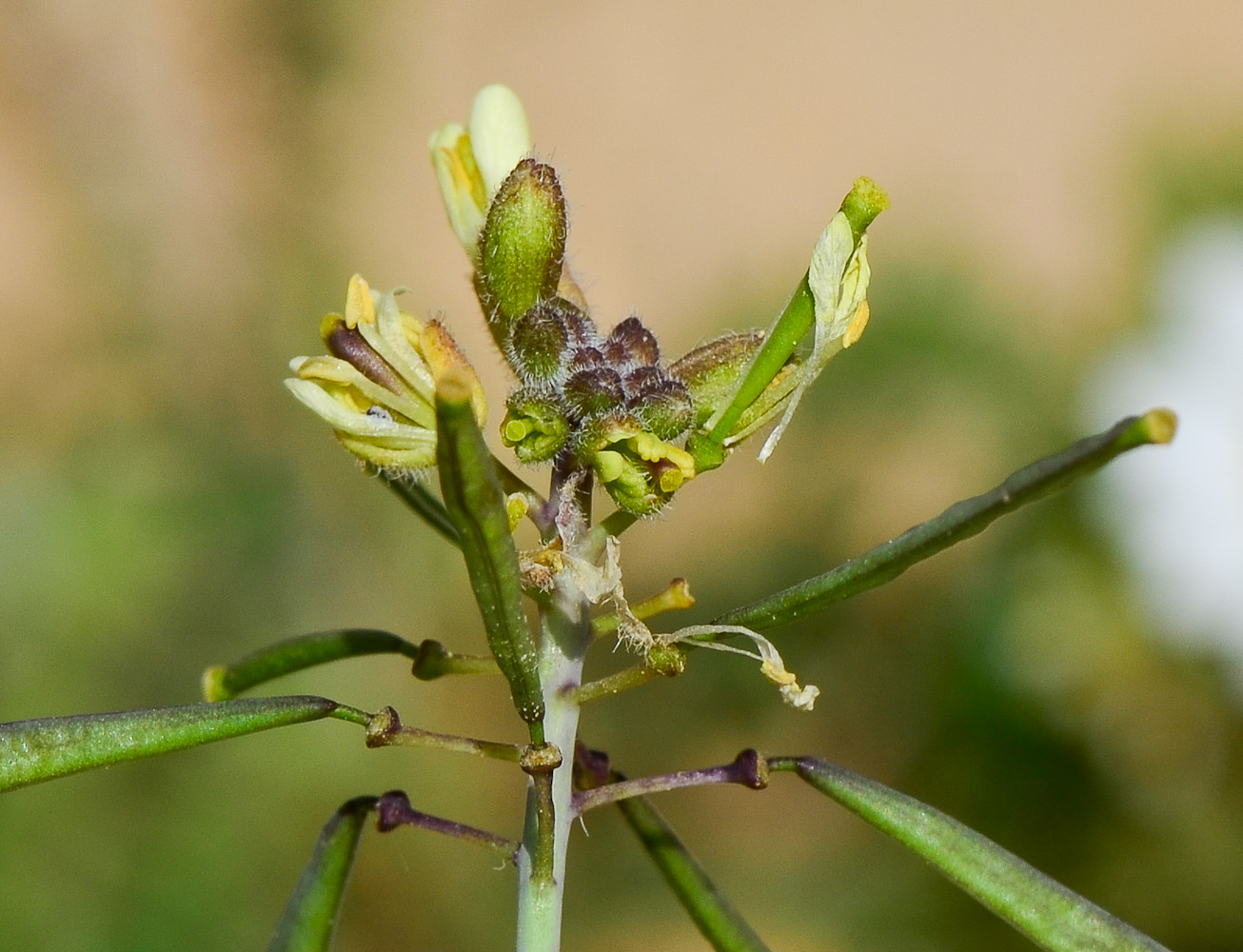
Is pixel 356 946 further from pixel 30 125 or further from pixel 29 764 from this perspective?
pixel 30 125

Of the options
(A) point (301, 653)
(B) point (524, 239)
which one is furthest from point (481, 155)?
(A) point (301, 653)

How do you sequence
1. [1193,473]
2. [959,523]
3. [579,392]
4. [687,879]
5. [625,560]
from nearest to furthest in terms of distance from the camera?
[959,523], [579,392], [687,879], [1193,473], [625,560]

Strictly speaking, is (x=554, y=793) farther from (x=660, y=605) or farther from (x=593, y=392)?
(x=593, y=392)

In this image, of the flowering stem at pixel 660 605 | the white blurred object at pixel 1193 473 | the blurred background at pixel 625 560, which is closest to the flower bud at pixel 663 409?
the flowering stem at pixel 660 605

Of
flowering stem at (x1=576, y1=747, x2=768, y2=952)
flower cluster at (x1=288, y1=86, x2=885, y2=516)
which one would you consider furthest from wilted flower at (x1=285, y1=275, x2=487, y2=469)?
flowering stem at (x1=576, y1=747, x2=768, y2=952)

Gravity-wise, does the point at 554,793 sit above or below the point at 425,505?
below

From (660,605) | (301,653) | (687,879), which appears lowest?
(687,879)

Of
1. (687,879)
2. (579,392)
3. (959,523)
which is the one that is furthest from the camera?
(687,879)

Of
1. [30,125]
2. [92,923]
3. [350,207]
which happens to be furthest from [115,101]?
[92,923]
